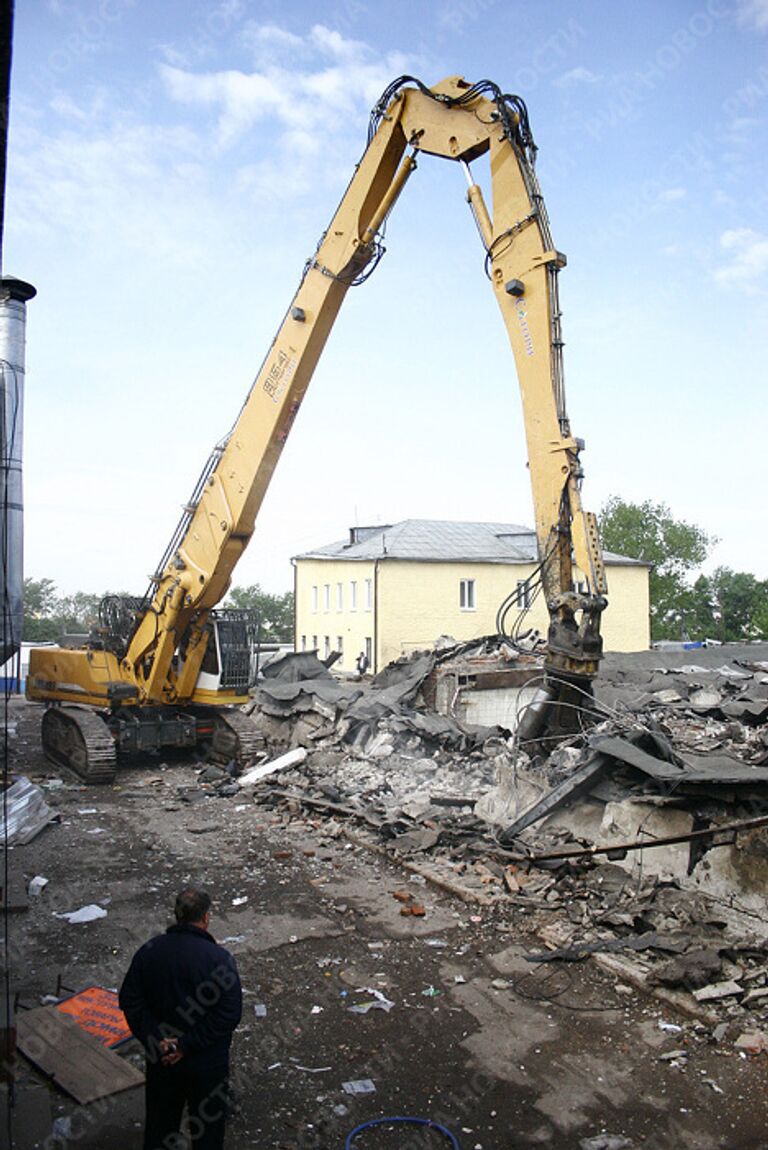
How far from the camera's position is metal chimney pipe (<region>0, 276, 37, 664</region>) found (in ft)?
17.3

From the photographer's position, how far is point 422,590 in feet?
105

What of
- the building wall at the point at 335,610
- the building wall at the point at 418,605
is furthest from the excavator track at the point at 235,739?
the building wall at the point at 335,610

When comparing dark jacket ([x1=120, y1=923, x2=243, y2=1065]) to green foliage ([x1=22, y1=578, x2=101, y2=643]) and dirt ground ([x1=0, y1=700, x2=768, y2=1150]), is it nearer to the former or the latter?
dirt ground ([x1=0, y1=700, x2=768, y2=1150])

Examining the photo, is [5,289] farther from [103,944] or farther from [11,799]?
[11,799]

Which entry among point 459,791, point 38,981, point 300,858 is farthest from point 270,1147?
point 459,791

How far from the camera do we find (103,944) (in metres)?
6.28

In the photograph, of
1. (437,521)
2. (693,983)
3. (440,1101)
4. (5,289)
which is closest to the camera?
(440,1101)

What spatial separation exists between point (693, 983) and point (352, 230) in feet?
28.1

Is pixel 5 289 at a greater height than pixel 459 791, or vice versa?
pixel 5 289

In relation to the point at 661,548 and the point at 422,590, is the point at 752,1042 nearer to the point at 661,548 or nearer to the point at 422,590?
the point at 422,590

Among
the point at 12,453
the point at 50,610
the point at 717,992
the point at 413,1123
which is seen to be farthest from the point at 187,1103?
the point at 50,610

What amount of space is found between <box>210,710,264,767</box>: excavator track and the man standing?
360 inches

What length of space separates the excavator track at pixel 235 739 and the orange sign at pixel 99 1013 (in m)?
7.16

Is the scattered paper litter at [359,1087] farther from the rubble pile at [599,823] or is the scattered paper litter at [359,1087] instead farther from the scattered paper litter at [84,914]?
the scattered paper litter at [84,914]
